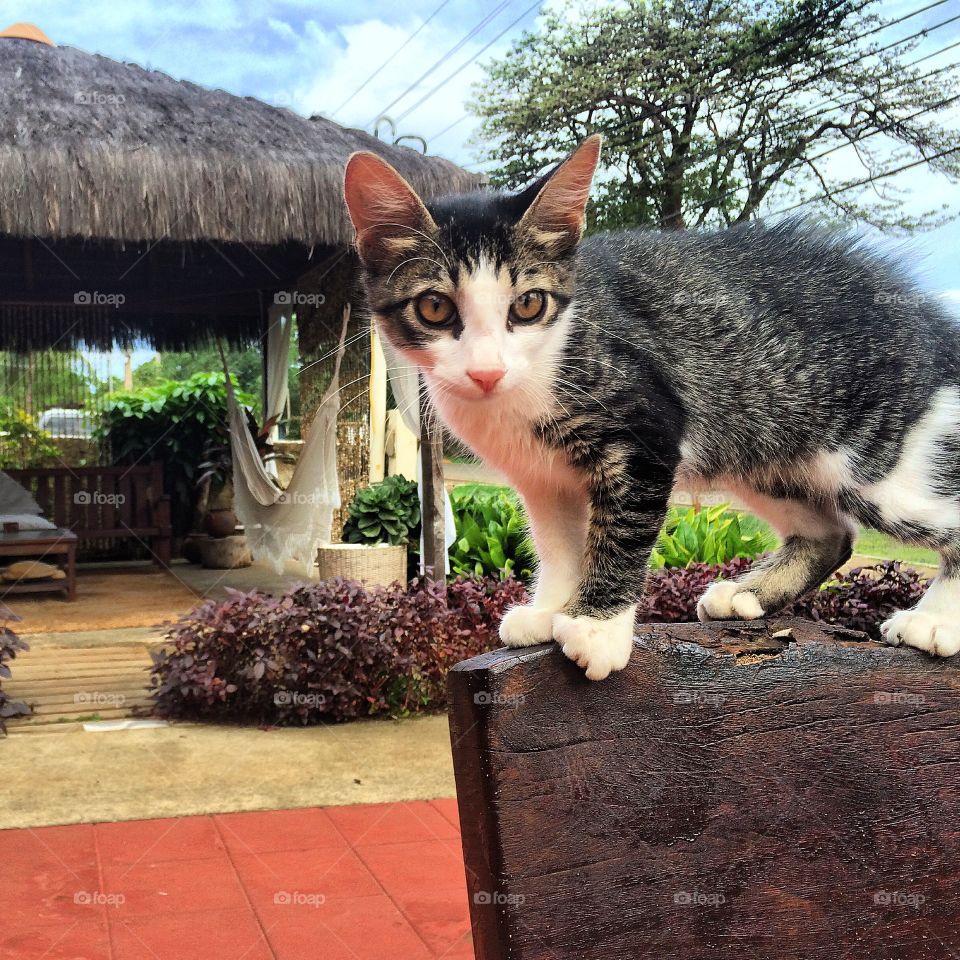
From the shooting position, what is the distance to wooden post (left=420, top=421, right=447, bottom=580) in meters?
5.52

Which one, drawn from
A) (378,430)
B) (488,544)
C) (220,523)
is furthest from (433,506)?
(220,523)

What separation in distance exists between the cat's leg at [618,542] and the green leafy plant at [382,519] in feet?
18.0

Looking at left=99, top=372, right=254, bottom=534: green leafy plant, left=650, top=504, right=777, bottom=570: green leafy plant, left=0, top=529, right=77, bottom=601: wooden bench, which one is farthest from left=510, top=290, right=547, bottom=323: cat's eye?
left=99, top=372, right=254, bottom=534: green leafy plant

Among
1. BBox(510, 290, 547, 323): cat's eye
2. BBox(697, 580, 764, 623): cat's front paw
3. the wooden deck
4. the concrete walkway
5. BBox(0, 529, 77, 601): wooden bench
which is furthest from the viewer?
BBox(0, 529, 77, 601): wooden bench

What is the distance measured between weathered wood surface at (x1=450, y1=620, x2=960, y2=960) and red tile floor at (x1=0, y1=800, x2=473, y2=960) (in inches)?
62.5

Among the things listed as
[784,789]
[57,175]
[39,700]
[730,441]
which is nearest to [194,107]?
[57,175]

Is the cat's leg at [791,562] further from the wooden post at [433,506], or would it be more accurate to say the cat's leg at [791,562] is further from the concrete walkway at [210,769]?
the wooden post at [433,506]

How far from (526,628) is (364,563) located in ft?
16.8

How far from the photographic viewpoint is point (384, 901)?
10.1 feet

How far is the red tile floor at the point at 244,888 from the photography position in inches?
110

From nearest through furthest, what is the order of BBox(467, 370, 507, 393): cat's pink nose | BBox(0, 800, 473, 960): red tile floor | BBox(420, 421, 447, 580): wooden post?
BBox(467, 370, 507, 393): cat's pink nose
BBox(0, 800, 473, 960): red tile floor
BBox(420, 421, 447, 580): wooden post

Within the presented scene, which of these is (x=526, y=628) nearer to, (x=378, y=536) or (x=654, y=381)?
(x=654, y=381)

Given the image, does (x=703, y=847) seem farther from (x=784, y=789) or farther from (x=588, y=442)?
(x=588, y=442)

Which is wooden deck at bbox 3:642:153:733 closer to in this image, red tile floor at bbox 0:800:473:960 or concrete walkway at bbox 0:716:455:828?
concrete walkway at bbox 0:716:455:828
